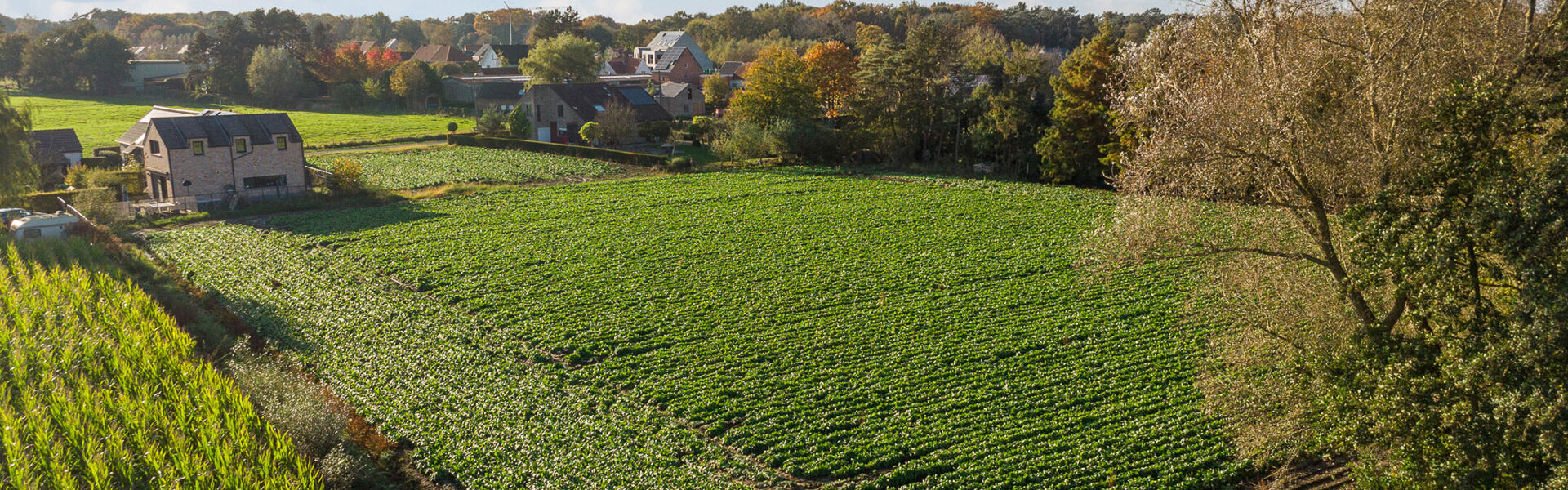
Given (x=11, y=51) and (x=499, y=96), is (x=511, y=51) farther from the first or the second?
(x=11, y=51)

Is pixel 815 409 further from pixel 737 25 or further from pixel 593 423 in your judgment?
pixel 737 25

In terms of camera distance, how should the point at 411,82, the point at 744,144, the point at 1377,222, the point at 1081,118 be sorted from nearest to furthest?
the point at 1377,222 → the point at 1081,118 → the point at 744,144 → the point at 411,82

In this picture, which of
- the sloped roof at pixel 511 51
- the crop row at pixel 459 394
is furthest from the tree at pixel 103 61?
the crop row at pixel 459 394

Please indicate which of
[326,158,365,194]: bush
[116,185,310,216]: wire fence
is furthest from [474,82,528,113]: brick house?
[116,185,310,216]: wire fence

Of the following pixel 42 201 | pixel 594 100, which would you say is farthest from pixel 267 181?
pixel 594 100

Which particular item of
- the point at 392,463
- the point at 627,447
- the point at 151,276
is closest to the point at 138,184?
the point at 151,276
